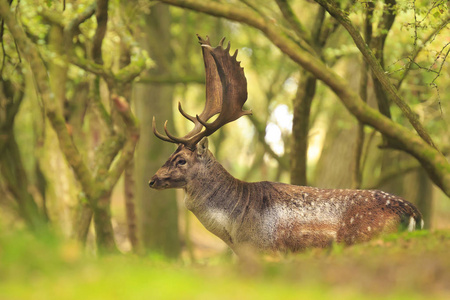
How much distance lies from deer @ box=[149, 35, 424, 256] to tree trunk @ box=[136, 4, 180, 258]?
8342 mm

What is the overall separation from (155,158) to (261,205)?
9.38 m

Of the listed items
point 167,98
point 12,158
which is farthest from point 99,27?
point 167,98

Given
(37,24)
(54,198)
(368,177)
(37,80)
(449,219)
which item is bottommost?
(449,219)

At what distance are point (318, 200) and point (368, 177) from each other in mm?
8007

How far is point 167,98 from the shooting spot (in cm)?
1738

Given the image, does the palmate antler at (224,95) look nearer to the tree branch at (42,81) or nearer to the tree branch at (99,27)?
the tree branch at (42,81)

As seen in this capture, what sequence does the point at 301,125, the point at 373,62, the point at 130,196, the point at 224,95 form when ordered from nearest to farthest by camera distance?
the point at 373,62 < the point at 224,95 < the point at 301,125 < the point at 130,196

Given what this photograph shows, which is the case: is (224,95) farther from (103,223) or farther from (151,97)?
(151,97)

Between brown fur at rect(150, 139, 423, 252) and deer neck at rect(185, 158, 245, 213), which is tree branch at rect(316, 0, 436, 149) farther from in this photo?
deer neck at rect(185, 158, 245, 213)

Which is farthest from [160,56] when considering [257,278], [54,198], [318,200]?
[257,278]

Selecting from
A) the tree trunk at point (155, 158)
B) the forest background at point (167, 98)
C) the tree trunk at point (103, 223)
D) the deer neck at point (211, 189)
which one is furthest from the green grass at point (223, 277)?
the tree trunk at point (155, 158)

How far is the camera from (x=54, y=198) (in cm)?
1377

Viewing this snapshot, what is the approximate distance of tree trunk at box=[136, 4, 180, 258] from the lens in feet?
55.6

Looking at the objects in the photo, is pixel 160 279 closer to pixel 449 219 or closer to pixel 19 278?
pixel 19 278
